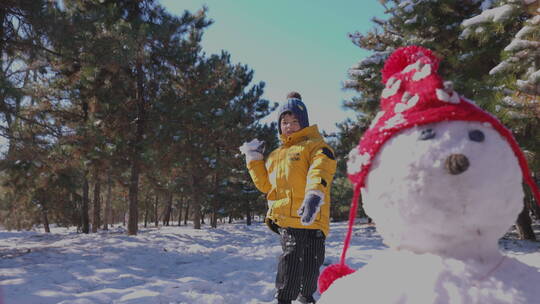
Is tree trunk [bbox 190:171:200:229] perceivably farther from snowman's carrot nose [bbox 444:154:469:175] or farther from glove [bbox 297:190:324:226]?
snowman's carrot nose [bbox 444:154:469:175]

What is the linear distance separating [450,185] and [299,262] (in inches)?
71.4

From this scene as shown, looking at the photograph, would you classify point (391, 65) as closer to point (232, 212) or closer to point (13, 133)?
point (13, 133)

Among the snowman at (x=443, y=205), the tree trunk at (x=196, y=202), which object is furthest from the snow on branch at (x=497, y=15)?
the tree trunk at (x=196, y=202)

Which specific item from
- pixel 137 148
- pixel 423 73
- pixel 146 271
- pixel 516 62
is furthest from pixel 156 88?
pixel 423 73

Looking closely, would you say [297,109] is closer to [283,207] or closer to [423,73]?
[283,207]

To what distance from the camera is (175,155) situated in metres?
10.6

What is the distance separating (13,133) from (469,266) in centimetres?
833

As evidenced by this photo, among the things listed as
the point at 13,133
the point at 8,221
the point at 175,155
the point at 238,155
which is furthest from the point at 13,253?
the point at 8,221

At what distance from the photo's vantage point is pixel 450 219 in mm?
891

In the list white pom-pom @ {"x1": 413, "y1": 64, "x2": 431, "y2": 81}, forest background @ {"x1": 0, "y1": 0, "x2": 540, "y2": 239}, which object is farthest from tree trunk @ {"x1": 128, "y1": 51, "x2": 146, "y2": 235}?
white pom-pom @ {"x1": 413, "y1": 64, "x2": 431, "y2": 81}

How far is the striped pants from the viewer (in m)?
2.47

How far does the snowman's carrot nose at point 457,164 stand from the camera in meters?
0.86

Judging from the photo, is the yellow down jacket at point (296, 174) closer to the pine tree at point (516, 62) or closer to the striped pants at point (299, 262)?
the striped pants at point (299, 262)

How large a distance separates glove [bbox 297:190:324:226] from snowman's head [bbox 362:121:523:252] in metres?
1.08
